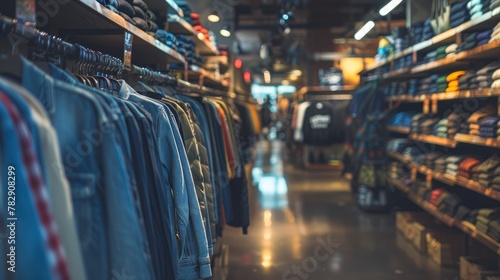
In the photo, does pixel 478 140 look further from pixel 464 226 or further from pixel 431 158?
pixel 431 158

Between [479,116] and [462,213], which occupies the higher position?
[479,116]

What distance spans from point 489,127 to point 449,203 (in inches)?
39.7

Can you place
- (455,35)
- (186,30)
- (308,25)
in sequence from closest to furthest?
(455,35), (186,30), (308,25)

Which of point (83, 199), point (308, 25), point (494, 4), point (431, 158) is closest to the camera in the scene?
point (83, 199)

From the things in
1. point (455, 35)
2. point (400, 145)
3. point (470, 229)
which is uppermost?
point (455, 35)

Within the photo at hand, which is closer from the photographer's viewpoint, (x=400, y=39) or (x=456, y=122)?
(x=456, y=122)

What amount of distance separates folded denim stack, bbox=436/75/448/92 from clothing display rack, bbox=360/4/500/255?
2 centimetres

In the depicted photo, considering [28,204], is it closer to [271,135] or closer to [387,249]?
[387,249]

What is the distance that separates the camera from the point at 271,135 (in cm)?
2594

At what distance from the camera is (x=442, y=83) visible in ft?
15.5

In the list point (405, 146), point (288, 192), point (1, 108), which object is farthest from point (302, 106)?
point (1, 108)

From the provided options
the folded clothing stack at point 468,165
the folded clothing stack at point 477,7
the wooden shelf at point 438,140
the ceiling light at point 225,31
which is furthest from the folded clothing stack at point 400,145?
the ceiling light at point 225,31

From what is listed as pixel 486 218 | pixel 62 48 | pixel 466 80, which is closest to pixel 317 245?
pixel 486 218

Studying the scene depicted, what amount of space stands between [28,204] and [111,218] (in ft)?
1.43
